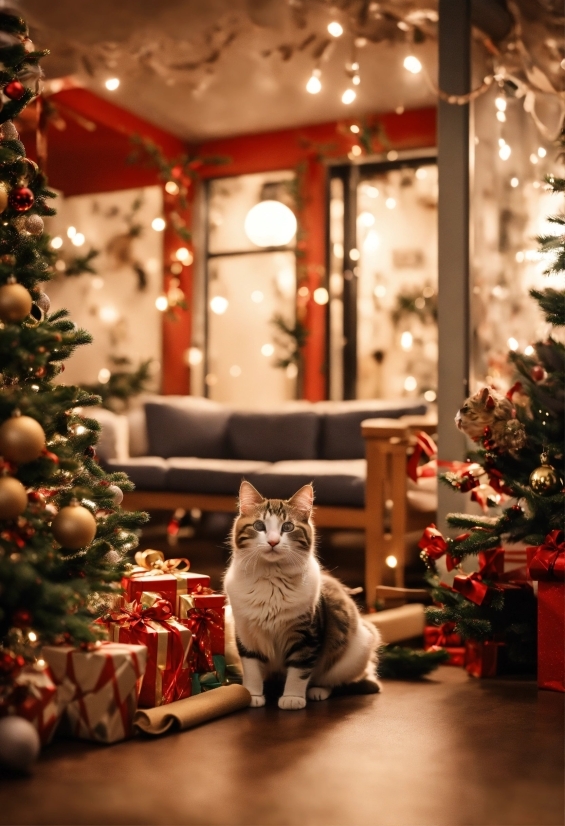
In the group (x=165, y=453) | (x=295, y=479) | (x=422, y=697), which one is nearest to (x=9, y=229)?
(x=422, y=697)

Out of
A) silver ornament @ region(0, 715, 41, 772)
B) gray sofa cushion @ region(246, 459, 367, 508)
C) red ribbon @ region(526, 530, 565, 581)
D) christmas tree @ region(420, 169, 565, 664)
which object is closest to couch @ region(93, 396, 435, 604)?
gray sofa cushion @ region(246, 459, 367, 508)

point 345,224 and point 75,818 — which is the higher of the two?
point 345,224

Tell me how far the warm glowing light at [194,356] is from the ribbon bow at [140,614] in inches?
197

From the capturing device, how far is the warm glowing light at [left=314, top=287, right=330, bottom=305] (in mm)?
6539

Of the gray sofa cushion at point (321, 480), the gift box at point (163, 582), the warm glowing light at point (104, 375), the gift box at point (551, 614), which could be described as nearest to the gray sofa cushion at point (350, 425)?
the gray sofa cushion at point (321, 480)

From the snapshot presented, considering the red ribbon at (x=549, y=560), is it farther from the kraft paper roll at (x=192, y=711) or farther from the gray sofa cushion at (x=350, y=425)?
the gray sofa cushion at (x=350, y=425)

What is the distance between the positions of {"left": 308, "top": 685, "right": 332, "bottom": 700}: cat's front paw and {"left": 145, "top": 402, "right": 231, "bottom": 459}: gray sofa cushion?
11.3ft

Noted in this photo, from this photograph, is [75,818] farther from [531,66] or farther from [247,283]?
[247,283]

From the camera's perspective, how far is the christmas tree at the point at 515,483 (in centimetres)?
237

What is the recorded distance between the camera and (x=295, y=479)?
4.54 metres

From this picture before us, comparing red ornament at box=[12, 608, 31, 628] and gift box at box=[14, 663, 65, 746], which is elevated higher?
red ornament at box=[12, 608, 31, 628]

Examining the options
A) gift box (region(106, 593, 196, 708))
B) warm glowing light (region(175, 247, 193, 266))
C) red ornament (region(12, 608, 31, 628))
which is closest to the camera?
red ornament (region(12, 608, 31, 628))

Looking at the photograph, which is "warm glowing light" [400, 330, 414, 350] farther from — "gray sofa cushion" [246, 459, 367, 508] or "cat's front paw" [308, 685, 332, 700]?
"cat's front paw" [308, 685, 332, 700]

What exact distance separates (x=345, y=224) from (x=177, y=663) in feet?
16.5
